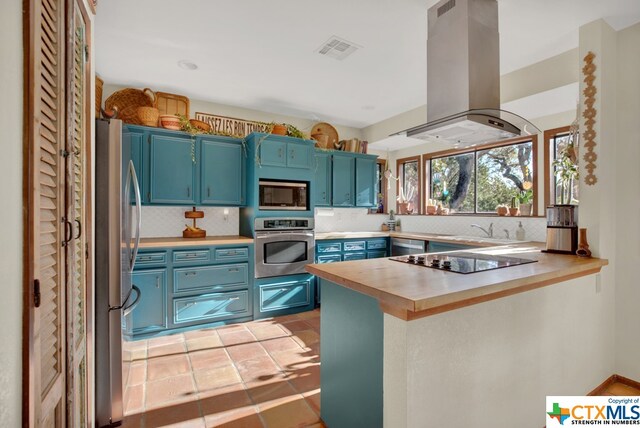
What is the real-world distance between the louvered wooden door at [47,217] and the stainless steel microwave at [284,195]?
2.65 metres

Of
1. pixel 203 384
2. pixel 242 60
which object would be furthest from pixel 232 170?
pixel 203 384

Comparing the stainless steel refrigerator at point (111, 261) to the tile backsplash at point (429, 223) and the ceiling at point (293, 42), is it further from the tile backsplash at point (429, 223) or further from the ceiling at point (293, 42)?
the tile backsplash at point (429, 223)

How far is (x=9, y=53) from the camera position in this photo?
75 centimetres

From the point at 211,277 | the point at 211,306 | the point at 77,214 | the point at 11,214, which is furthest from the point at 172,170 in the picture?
the point at 11,214

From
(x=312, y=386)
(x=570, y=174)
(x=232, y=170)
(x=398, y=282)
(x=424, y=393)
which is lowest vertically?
(x=312, y=386)

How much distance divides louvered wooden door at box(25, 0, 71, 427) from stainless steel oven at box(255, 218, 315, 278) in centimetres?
252

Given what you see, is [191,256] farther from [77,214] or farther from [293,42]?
[293,42]

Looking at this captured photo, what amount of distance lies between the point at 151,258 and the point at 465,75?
3.18m

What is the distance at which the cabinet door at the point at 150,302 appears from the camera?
305cm

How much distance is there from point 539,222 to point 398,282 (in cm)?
312

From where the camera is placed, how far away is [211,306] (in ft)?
11.2

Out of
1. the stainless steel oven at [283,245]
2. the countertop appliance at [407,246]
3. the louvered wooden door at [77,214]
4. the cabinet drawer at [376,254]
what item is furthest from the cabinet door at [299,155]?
the louvered wooden door at [77,214]

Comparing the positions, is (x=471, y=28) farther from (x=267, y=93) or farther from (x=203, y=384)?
(x=203, y=384)

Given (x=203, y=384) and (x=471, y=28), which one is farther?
(x=203, y=384)
